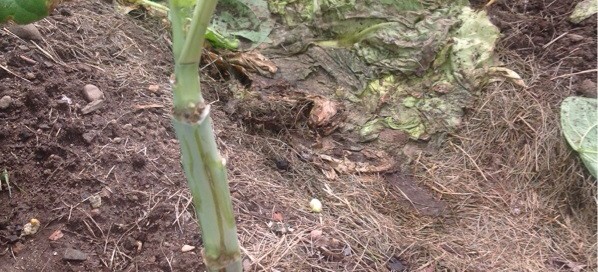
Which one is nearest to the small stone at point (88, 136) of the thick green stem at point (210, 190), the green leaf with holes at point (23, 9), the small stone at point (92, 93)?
the small stone at point (92, 93)

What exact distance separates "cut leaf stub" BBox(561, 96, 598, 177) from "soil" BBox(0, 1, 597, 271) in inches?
1.6

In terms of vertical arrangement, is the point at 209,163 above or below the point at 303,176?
above

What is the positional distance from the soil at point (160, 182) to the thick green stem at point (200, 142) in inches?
13.3

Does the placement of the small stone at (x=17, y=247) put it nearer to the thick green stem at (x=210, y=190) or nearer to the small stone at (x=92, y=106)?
the small stone at (x=92, y=106)

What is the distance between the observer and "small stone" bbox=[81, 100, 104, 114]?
131 centimetres

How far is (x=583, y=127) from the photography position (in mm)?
1603

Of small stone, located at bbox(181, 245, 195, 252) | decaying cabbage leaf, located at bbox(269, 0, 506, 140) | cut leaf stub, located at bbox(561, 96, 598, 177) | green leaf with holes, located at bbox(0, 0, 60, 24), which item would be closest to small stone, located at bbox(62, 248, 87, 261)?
small stone, located at bbox(181, 245, 195, 252)

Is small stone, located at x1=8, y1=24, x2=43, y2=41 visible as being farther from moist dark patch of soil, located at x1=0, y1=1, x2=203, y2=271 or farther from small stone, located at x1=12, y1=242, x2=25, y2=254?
small stone, located at x1=12, y1=242, x2=25, y2=254

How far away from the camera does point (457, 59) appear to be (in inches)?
70.6

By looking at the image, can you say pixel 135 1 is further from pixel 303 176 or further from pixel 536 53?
pixel 536 53

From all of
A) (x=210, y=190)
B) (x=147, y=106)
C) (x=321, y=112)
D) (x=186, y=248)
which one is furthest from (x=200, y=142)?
(x=321, y=112)

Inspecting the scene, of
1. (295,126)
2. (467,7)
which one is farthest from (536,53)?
(295,126)

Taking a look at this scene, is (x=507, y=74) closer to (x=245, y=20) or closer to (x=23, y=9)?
(x=245, y=20)

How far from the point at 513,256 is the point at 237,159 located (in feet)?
2.43
